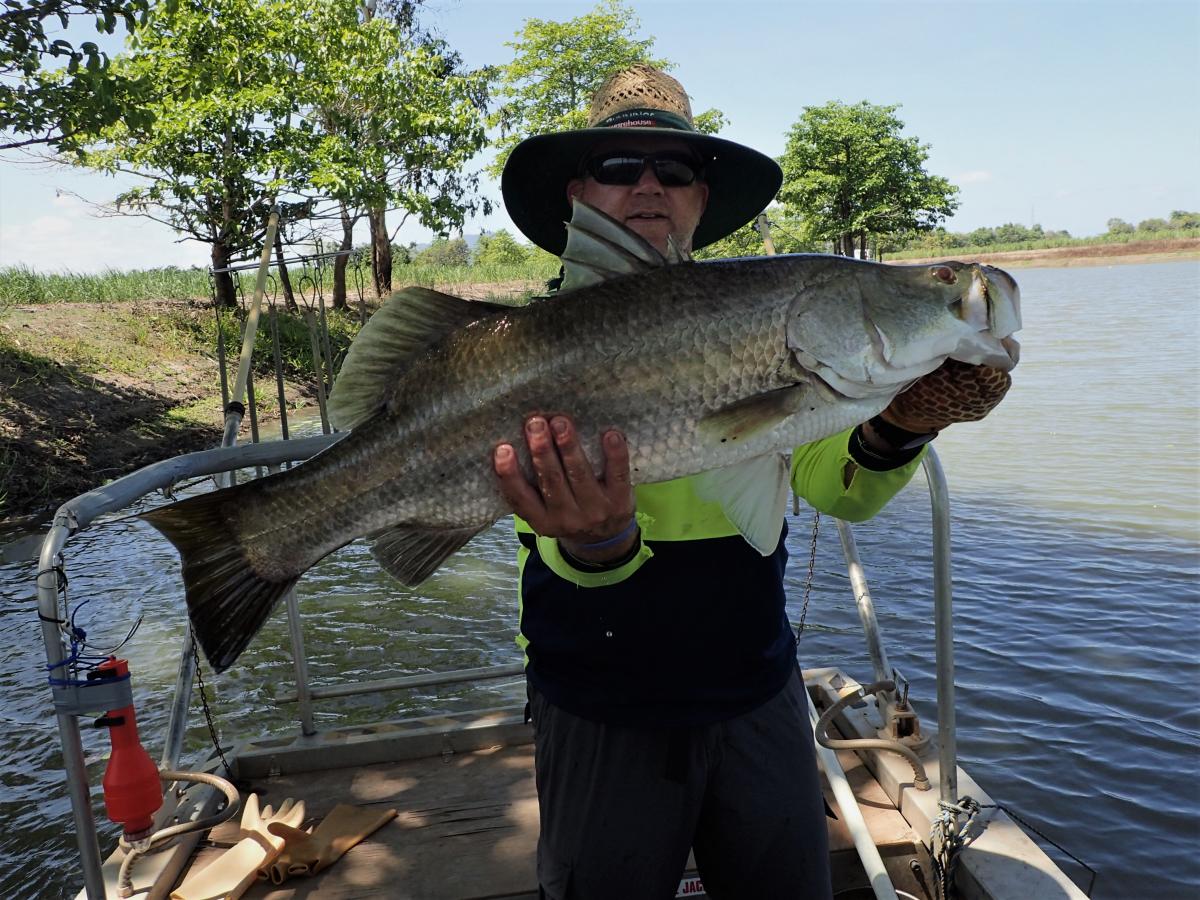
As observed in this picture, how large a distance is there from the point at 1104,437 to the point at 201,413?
1865 centimetres

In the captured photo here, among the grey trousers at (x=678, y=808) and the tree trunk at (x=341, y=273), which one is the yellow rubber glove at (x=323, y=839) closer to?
the grey trousers at (x=678, y=808)

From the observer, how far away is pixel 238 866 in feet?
10.9

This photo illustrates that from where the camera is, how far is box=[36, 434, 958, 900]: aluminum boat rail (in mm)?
2422

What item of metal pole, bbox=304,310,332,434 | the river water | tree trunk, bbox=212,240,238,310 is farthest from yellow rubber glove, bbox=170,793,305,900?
tree trunk, bbox=212,240,238,310

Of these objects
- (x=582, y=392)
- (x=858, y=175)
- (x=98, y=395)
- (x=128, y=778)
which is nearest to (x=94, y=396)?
(x=98, y=395)

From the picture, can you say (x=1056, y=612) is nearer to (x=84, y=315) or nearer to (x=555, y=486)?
(x=555, y=486)

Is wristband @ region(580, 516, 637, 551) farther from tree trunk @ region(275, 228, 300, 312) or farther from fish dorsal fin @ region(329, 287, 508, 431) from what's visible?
tree trunk @ region(275, 228, 300, 312)

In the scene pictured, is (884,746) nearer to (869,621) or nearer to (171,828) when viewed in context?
(869,621)

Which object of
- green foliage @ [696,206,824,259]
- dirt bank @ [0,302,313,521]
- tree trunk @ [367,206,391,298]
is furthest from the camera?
green foliage @ [696,206,824,259]

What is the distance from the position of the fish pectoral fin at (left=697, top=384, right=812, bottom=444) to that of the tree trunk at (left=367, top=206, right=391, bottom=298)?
1246 inches

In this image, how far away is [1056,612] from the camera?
30.1 ft

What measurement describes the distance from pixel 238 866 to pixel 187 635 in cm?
97

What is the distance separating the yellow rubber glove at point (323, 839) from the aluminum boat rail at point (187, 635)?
605 millimetres

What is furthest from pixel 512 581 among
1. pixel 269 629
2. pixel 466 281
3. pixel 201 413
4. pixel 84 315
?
pixel 466 281
